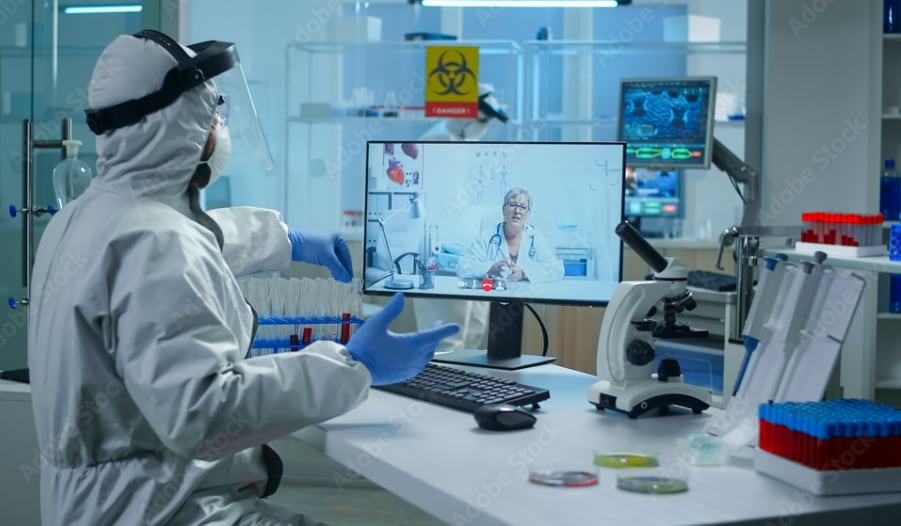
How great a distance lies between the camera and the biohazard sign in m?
4.84

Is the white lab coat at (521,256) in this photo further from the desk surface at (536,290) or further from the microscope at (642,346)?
the microscope at (642,346)

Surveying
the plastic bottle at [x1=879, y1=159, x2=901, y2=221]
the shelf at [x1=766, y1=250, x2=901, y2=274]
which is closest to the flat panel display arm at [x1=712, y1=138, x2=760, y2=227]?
the shelf at [x1=766, y1=250, x2=901, y2=274]

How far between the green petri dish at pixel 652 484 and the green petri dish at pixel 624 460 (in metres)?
0.07

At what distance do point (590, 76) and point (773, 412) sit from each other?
5.74 meters

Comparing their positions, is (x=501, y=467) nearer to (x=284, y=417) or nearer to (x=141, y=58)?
Answer: (x=284, y=417)

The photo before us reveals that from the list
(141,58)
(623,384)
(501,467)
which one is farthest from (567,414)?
(141,58)

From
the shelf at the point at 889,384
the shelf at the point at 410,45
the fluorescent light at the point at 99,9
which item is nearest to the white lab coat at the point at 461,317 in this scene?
the shelf at the point at 410,45

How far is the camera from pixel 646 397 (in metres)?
1.60

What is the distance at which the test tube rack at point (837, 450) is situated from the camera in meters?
1.15

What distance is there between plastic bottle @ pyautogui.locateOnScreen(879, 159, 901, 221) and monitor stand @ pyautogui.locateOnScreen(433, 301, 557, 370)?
3.01 m

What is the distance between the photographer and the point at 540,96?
251 inches

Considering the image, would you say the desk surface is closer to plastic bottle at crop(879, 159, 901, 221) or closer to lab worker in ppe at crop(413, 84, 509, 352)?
lab worker in ppe at crop(413, 84, 509, 352)

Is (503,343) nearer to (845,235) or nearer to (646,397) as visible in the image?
(646,397)

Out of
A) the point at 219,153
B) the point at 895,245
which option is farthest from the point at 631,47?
the point at 219,153
